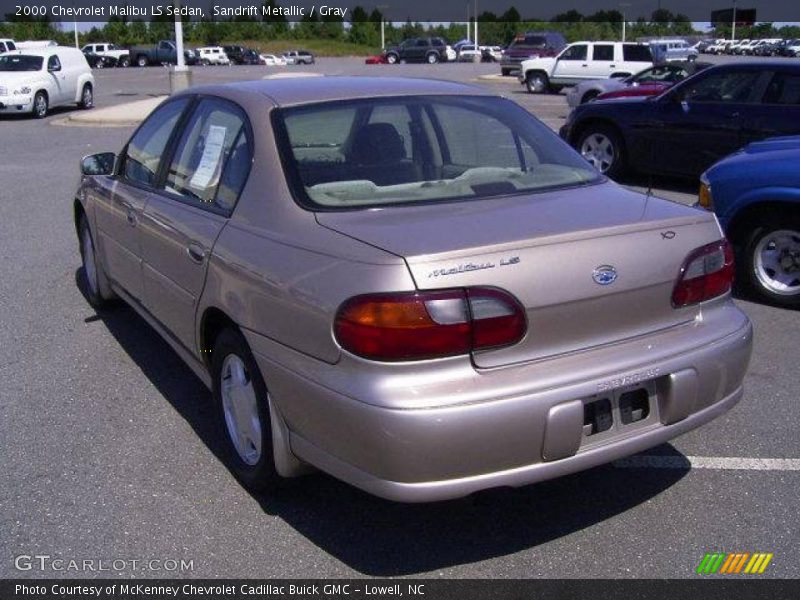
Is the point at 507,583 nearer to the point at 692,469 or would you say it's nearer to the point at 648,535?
the point at 648,535

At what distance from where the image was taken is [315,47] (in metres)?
87.1

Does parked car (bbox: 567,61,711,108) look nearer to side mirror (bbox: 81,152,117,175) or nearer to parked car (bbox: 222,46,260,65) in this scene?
side mirror (bbox: 81,152,117,175)

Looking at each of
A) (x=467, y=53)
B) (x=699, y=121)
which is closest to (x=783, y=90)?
(x=699, y=121)

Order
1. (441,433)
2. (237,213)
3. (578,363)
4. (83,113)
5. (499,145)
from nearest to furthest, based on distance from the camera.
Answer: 1. (441,433)
2. (578,363)
3. (237,213)
4. (499,145)
5. (83,113)

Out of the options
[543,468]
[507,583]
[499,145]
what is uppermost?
[499,145]

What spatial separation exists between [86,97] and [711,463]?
23.4 m

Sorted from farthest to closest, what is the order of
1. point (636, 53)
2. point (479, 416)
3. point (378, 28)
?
point (378, 28) → point (636, 53) → point (479, 416)

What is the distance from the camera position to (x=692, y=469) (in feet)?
13.4

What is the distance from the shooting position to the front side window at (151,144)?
15.9 ft

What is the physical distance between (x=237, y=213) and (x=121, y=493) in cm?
127

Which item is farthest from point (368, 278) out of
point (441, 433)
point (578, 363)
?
point (578, 363)

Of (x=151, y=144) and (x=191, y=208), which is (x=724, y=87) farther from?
(x=191, y=208)

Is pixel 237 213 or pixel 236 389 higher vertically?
pixel 237 213

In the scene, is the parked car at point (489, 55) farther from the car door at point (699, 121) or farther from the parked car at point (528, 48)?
the car door at point (699, 121)
